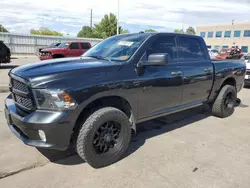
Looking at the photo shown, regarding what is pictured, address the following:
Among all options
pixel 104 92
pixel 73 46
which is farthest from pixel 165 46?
pixel 73 46

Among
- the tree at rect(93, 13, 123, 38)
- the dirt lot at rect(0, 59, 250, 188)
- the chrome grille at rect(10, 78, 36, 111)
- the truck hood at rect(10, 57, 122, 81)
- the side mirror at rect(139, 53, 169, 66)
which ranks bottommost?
the dirt lot at rect(0, 59, 250, 188)

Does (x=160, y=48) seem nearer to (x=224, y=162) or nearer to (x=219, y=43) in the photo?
(x=224, y=162)

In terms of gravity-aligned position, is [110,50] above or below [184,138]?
above

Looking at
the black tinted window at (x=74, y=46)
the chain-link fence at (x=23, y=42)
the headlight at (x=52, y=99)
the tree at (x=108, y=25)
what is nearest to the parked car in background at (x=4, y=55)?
the black tinted window at (x=74, y=46)

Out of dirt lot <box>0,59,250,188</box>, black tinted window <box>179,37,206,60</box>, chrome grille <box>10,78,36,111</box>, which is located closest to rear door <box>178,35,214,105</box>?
black tinted window <box>179,37,206,60</box>

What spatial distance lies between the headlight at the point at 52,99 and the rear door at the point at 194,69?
231cm

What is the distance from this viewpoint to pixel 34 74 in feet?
9.09

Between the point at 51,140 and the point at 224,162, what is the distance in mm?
2463

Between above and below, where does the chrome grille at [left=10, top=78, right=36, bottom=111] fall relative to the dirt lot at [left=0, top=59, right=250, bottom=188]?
above

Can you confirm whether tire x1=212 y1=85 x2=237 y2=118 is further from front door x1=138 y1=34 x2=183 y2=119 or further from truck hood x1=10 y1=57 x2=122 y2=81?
truck hood x1=10 y1=57 x2=122 y2=81

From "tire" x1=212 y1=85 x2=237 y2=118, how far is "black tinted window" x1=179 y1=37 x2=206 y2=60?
1.09m

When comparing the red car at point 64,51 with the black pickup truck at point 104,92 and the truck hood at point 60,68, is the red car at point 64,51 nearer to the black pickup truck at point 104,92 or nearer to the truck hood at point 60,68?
the black pickup truck at point 104,92

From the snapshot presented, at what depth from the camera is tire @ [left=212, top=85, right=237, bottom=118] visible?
5.26 m

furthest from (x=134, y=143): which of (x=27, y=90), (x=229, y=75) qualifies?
(x=229, y=75)
